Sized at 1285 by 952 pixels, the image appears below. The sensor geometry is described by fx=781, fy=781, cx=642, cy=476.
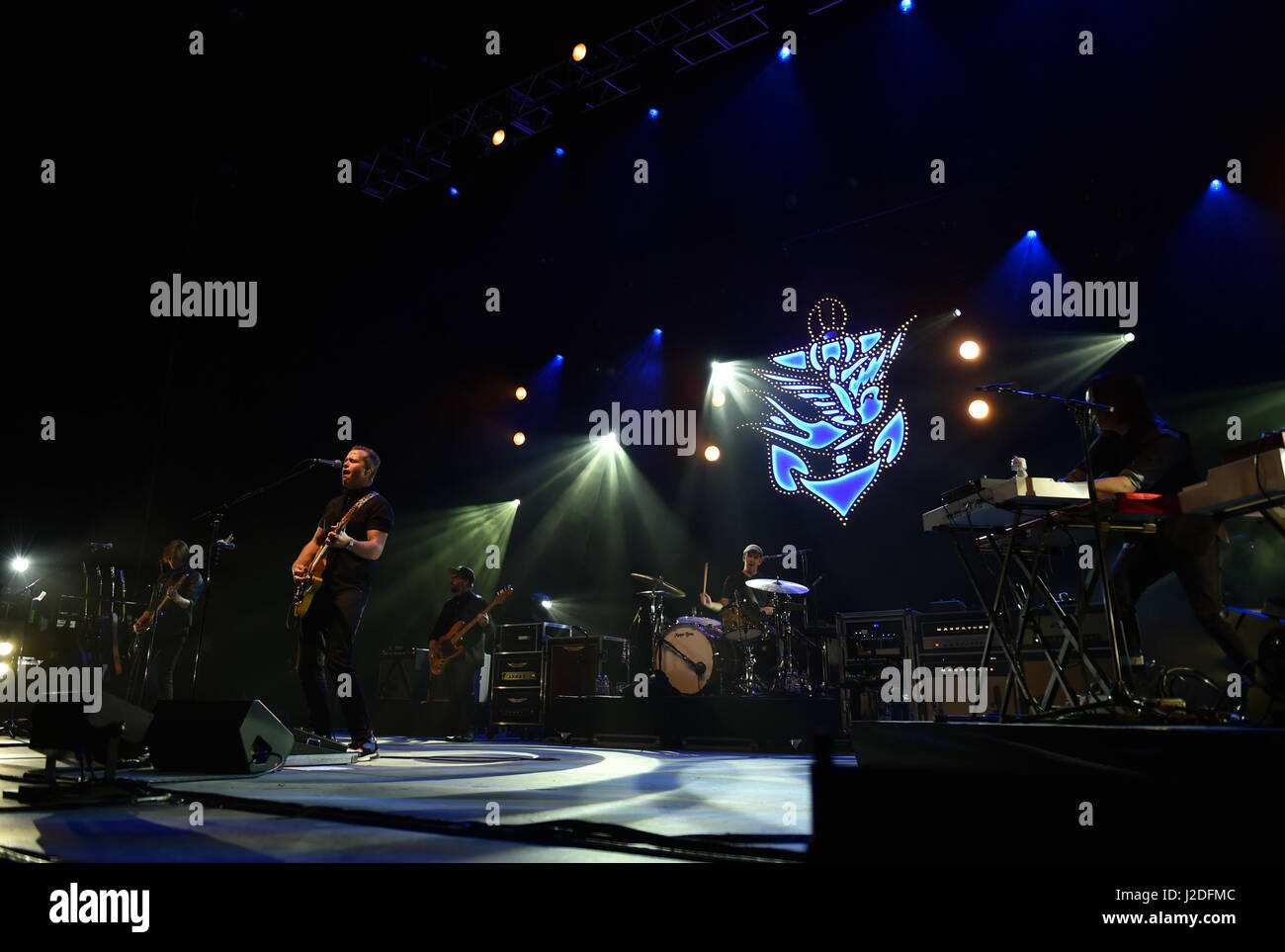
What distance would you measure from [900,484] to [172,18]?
9055mm

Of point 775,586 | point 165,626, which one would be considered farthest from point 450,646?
point 775,586

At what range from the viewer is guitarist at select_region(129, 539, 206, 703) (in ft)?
21.3

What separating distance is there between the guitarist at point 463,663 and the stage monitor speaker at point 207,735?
4886mm

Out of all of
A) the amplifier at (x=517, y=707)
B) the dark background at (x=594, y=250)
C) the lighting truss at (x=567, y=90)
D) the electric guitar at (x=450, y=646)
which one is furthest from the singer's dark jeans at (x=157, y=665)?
the lighting truss at (x=567, y=90)

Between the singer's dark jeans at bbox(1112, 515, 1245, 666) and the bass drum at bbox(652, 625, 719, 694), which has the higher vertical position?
the singer's dark jeans at bbox(1112, 515, 1245, 666)

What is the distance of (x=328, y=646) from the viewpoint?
4.53 meters

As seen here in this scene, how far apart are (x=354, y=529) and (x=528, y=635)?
477 centimetres

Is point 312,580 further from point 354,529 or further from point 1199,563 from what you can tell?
point 1199,563

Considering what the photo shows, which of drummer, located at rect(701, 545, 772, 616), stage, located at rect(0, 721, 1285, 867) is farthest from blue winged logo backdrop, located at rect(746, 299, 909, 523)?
stage, located at rect(0, 721, 1285, 867)

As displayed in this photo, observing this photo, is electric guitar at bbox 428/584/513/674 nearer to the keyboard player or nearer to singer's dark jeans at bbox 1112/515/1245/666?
the keyboard player

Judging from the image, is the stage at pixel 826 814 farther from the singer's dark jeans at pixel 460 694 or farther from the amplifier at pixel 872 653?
the singer's dark jeans at pixel 460 694

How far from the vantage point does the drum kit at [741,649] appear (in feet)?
26.9

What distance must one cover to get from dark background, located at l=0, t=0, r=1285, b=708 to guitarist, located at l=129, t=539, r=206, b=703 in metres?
2.20
